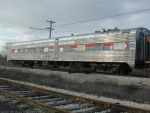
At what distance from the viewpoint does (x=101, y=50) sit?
950 inches

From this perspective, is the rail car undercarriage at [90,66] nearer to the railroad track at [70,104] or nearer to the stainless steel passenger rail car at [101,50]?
the stainless steel passenger rail car at [101,50]

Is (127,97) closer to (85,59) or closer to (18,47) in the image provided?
(85,59)

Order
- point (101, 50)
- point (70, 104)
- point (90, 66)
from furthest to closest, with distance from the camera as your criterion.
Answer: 1. point (90, 66)
2. point (101, 50)
3. point (70, 104)

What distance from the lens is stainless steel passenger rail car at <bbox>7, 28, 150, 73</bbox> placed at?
2189 centimetres

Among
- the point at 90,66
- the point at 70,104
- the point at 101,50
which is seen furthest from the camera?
the point at 90,66

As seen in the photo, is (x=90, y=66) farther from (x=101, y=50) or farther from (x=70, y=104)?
(x=70, y=104)

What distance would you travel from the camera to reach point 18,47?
3994cm

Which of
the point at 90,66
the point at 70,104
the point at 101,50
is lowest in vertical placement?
the point at 70,104

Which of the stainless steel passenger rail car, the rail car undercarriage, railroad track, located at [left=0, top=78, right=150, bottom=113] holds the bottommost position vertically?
railroad track, located at [left=0, top=78, right=150, bottom=113]

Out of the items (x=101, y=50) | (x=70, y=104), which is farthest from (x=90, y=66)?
(x=70, y=104)

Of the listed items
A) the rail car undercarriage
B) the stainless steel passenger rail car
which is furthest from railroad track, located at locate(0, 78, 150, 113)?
the rail car undercarriage

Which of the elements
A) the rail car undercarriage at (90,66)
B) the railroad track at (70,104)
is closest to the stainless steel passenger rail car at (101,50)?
the rail car undercarriage at (90,66)

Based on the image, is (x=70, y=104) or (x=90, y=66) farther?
(x=90, y=66)

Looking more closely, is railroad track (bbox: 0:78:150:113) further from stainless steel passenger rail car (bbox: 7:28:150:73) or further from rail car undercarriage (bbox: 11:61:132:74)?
rail car undercarriage (bbox: 11:61:132:74)
